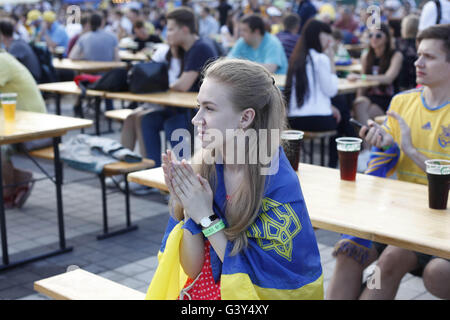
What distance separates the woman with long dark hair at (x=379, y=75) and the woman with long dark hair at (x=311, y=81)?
108cm

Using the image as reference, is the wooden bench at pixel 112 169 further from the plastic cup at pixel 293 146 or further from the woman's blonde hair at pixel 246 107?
the woman's blonde hair at pixel 246 107

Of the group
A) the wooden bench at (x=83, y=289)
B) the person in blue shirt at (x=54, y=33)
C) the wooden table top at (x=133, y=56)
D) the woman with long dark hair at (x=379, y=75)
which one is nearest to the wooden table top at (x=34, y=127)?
the wooden bench at (x=83, y=289)

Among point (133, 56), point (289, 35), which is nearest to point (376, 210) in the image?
point (289, 35)

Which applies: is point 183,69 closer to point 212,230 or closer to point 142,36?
point 212,230

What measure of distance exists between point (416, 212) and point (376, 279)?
17.0 inches

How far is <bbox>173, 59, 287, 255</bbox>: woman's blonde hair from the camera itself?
1.67 metres

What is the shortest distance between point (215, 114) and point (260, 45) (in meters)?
4.85

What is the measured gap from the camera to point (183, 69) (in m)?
5.43

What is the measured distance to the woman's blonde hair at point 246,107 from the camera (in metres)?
1.67

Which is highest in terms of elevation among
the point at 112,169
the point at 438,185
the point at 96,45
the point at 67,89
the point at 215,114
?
the point at 215,114

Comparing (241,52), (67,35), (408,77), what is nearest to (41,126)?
(241,52)

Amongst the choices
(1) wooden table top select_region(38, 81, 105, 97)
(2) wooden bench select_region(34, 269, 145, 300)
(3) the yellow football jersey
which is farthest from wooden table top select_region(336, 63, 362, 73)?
(2) wooden bench select_region(34, 269, 145, 300)

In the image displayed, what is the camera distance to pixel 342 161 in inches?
101

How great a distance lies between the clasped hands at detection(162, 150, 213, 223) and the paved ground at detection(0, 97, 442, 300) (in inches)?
73.6
